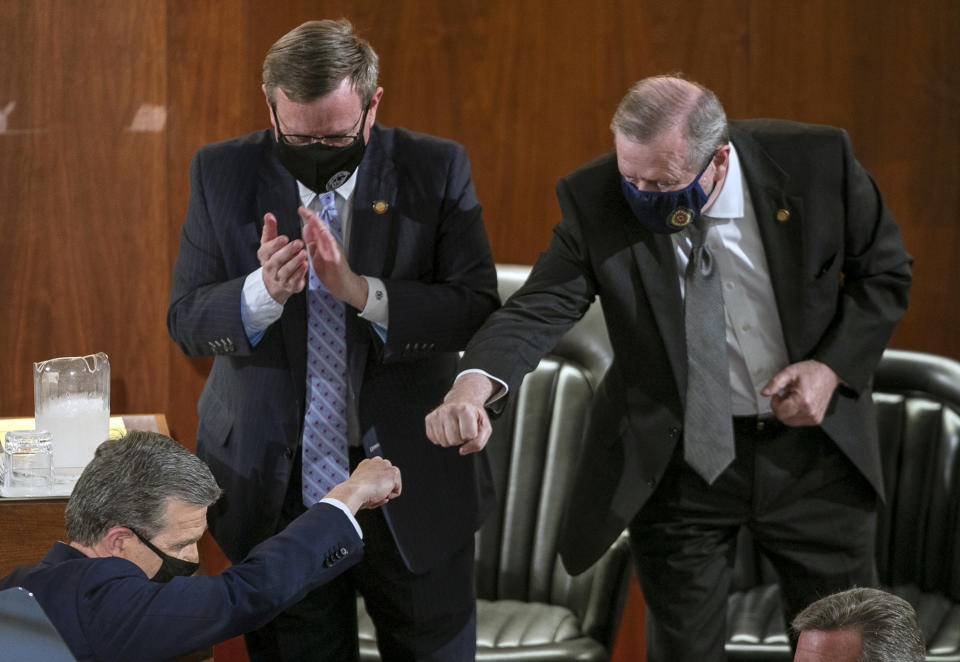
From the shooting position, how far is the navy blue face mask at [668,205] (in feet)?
8.08

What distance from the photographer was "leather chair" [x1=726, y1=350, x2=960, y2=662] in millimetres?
3363

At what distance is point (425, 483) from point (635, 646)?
1601 millimetres

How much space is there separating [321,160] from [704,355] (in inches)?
30.7

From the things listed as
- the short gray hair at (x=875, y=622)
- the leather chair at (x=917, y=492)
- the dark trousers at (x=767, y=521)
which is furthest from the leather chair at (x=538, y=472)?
the short gray hair at (x=875, y=622)

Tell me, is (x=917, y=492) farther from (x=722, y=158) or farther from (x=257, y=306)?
(x=257, y=306)

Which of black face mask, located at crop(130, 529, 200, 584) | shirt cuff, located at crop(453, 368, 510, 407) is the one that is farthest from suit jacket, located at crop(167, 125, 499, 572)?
black face mask, located at crop(130, 529, 200, 584)

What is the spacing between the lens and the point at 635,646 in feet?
13.1

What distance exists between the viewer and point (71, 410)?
117 inches

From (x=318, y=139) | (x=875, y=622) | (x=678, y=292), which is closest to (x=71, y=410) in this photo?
(x=318, y=139)

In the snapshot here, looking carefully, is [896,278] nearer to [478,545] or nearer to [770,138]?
[770,138]

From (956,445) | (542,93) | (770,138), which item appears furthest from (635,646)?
(770,138)

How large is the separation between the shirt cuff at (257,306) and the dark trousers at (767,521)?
80 cm

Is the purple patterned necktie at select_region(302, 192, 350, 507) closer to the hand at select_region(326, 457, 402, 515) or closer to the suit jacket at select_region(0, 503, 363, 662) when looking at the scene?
the hand at select_region(326, 457, 402, 515)

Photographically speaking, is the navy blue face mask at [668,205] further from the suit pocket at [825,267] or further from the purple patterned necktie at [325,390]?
the purple patterned necktie at [325,390]
